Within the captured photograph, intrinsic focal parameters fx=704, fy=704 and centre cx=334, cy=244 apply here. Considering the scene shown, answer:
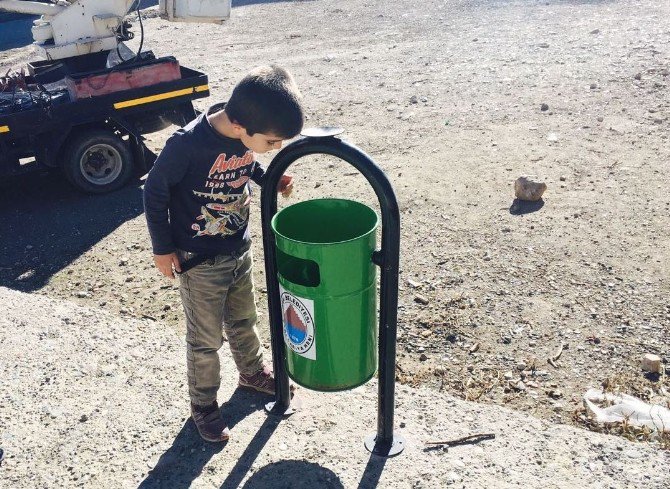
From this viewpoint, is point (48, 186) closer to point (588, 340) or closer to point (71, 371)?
point (71, 371)

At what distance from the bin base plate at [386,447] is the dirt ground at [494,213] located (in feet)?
1.82

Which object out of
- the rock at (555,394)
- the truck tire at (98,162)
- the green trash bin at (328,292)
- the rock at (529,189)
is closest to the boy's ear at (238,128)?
the green trash bin at (328,292)

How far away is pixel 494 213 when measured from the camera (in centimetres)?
511

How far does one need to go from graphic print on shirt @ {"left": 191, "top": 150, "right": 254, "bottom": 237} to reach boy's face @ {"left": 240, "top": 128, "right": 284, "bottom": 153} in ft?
0.42

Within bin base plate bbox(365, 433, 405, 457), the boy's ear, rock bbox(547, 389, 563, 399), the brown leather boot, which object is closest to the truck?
the brown leather boot

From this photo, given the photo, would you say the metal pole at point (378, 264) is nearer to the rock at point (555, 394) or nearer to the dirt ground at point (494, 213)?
the dirt ground at point (494, 213)

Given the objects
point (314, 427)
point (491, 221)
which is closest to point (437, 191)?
point (491, 221)

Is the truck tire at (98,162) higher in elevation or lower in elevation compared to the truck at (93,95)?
lower

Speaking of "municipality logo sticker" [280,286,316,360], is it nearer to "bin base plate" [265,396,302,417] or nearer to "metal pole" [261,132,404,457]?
"metal pole" [261,132,404,457]

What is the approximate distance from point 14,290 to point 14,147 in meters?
1.49

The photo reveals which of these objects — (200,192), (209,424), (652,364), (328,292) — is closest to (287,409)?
(209,424)

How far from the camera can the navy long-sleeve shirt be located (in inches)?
100.0

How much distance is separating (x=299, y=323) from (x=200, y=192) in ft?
2.05

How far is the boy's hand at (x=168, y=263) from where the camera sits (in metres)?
2.67
